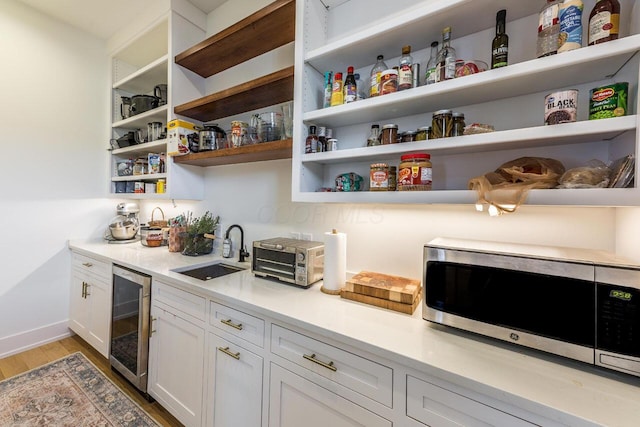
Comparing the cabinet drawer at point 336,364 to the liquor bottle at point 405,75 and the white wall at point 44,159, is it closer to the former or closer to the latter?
the liquor bottle at point 405,75

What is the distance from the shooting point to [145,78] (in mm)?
2471

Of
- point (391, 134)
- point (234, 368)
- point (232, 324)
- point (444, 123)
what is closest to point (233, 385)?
point (234, 368)

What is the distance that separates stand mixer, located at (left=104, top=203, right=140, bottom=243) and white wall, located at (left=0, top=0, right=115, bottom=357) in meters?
0.27

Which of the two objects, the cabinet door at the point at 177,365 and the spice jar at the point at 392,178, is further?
the cabinet door at the point at 177,365

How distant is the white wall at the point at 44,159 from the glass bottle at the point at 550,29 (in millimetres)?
3464

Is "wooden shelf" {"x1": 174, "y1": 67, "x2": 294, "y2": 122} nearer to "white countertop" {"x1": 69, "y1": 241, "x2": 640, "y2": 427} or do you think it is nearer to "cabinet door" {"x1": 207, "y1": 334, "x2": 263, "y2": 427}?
"white countertop" {"x1": 69, "y1": 241, "x2": 640, "y2": 427}

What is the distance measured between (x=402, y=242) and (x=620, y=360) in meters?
0.80

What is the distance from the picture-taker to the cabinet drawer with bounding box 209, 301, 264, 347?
113cm

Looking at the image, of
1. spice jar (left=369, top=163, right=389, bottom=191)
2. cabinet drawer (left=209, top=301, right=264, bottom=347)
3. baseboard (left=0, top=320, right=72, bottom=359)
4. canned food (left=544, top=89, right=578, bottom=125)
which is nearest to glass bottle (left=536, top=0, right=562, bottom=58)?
canned food (left=544, top=89, right=578, bottom=125)

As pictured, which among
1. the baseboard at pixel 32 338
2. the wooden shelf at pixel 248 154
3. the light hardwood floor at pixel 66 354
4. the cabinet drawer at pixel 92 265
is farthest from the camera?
the baseboard at pixel 32 338

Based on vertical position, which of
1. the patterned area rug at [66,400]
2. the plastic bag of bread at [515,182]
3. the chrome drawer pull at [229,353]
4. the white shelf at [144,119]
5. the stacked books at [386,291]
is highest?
the white shelf at [144,119]

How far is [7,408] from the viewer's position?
5.24ft

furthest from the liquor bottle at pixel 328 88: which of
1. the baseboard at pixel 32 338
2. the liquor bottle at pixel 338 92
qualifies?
the baseboard at pixel 32 338

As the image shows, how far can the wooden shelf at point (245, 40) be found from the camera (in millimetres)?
1461
